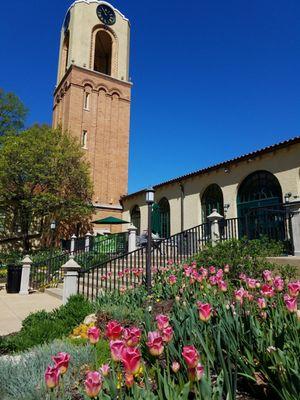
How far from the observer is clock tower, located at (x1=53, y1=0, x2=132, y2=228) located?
25891 millimetres

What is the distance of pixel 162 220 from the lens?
2086 cm

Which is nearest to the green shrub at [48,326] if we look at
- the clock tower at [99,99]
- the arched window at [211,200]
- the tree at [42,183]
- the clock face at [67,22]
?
the arched window at [211,200]

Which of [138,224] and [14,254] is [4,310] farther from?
[138,224]

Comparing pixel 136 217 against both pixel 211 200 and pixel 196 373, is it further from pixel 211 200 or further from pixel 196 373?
pixel 196 373

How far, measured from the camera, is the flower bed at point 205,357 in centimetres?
160

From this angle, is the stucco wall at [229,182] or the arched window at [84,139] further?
the arched window at [84,139]

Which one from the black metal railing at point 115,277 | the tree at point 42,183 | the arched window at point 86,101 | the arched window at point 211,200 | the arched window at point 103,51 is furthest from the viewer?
the arched window at point 103,51

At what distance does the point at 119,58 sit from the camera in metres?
29.4

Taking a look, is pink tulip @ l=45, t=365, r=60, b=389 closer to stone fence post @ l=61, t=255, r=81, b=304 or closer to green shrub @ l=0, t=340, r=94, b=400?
green shrub @ l=0, t=340, r=94, b=400

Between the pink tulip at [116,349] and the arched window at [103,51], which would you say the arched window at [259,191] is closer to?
the pink tulip at [116,349]

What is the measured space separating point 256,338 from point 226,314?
0.29m

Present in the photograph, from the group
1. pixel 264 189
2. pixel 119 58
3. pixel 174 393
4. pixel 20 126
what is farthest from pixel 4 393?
pixel 119 58

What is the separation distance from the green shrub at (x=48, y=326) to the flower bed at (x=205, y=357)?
1.71 m

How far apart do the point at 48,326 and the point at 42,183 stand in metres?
18.0
